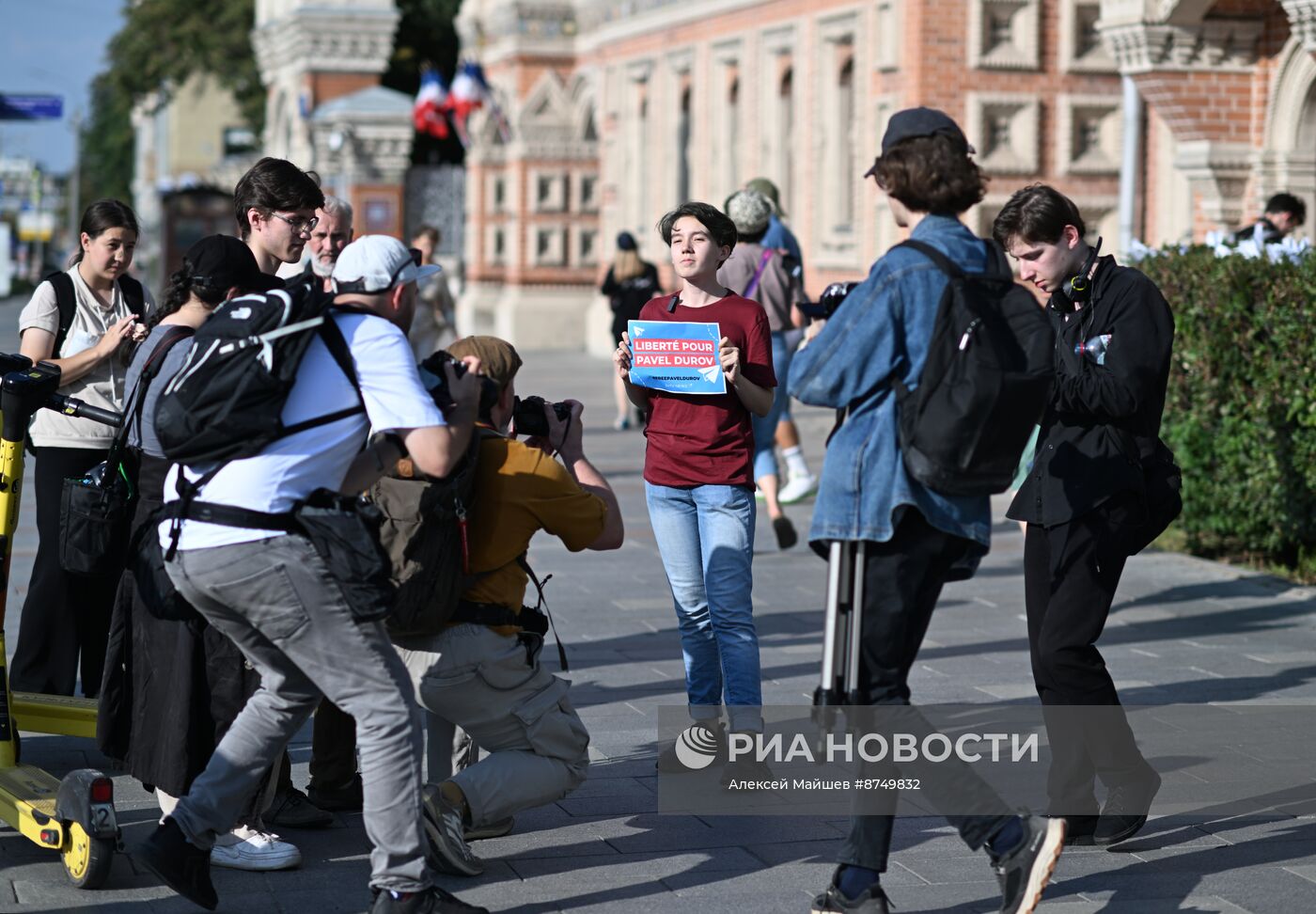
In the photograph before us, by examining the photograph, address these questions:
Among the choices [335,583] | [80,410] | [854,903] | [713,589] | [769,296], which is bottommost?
[854,903]

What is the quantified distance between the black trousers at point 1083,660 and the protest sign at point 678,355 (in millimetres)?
1220

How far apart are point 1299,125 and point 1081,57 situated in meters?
3.96

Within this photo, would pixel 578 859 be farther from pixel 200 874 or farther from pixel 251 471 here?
pixel 251 471

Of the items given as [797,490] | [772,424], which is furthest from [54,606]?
[797,490]

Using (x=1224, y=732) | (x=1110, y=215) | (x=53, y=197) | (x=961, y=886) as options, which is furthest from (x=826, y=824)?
(x=53, y=197)

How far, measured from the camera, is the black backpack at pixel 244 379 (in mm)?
4523

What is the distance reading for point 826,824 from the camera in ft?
19.7

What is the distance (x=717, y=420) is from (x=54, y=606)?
2.37 metres

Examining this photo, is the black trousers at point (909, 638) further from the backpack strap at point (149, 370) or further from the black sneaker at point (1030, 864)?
the backpack strap at point (149, 370)

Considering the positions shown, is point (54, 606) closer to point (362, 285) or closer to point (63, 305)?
point (63, 305)

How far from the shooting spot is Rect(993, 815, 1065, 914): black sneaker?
4719 millimetres

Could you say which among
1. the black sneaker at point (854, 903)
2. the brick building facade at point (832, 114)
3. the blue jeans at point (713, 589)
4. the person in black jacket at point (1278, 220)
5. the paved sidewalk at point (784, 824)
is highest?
the brick building facade at point (832, 114)

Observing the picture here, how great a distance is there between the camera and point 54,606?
22.1 ft

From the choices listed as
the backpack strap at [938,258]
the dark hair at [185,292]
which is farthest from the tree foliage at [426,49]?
the backpack strap at [938,258]
